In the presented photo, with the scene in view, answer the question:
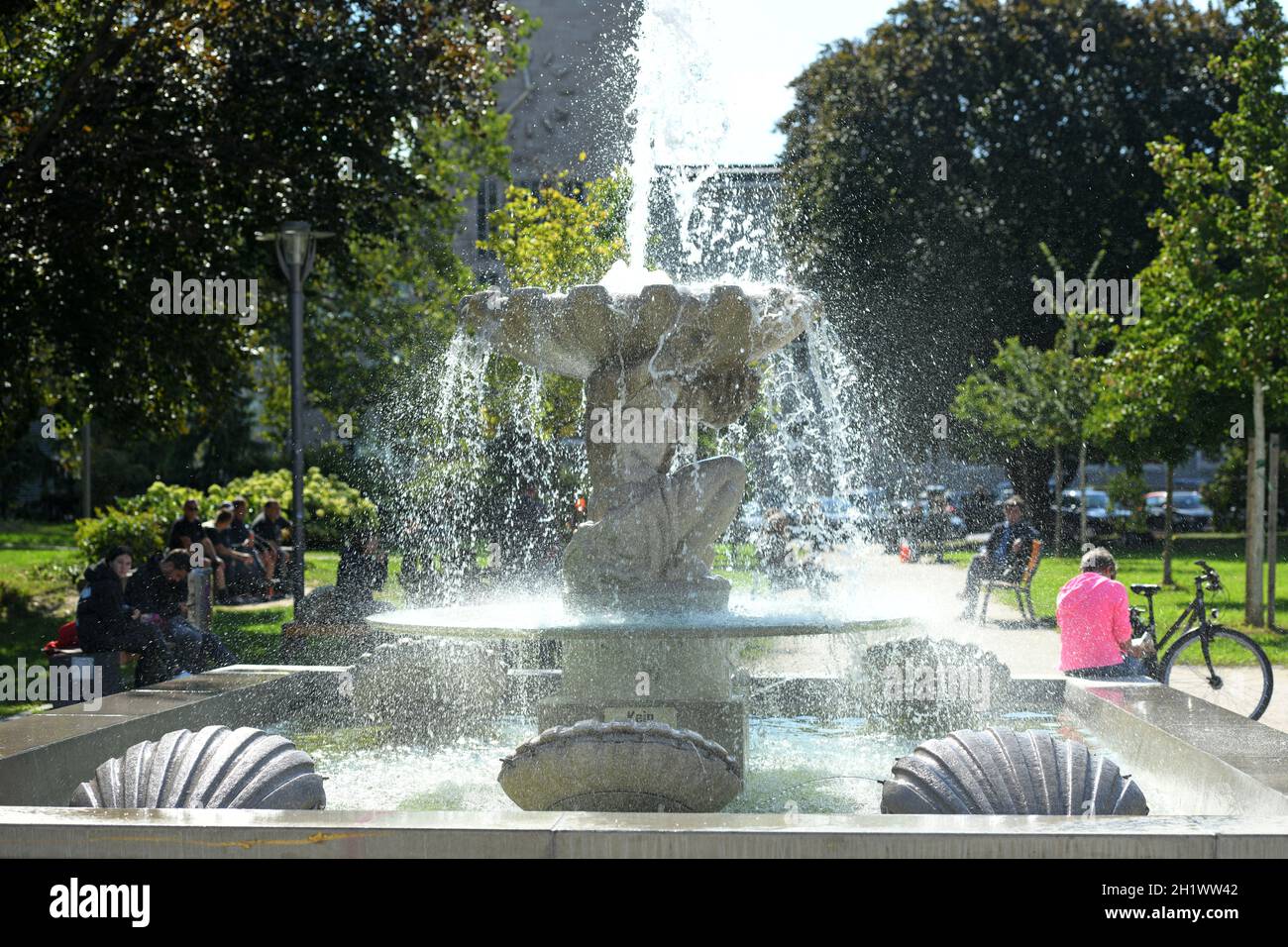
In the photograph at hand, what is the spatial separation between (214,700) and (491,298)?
7.83 ft

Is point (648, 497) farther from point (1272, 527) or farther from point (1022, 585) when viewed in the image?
point (1272, 527)

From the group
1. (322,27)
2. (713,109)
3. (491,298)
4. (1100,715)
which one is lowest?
(1100,715)

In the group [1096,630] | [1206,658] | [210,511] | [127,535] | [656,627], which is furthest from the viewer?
[210,511]

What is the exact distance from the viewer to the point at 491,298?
26.1 ft

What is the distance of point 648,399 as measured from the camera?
26.6 ft

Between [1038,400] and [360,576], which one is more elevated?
[1038,400]

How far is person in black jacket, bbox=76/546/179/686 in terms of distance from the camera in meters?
10.9

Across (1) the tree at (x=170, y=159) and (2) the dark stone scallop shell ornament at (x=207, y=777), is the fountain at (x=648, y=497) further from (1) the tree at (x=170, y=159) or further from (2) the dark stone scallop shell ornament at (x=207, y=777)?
(1) the tree at (x=170, y=159)

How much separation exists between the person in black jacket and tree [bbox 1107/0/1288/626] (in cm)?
1111

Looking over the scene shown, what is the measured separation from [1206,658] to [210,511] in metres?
17.3

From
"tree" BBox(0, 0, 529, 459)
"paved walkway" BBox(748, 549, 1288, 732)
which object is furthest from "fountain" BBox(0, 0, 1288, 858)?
"tree" BBox(0, 0, 529, 459)

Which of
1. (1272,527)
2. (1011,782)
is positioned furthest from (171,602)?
(1272,527)
